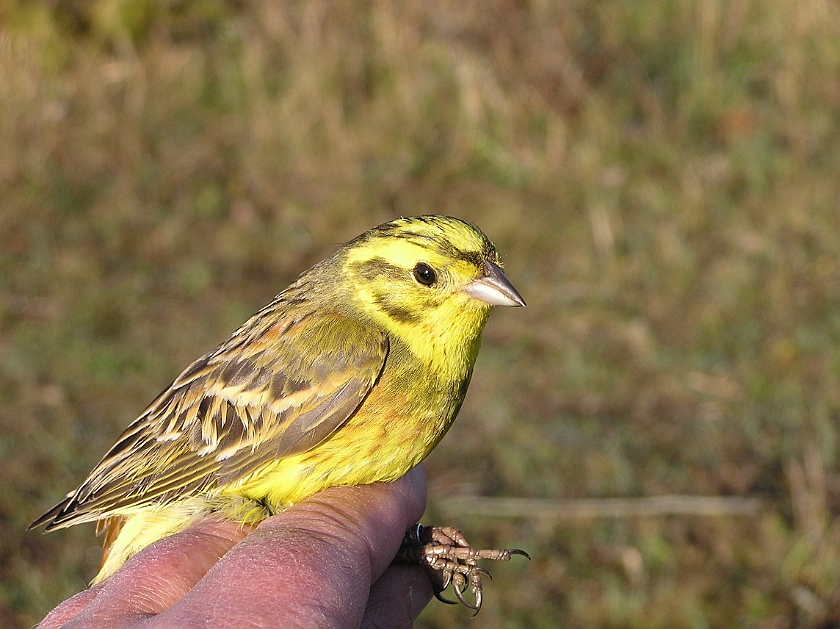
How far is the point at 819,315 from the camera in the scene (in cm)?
641

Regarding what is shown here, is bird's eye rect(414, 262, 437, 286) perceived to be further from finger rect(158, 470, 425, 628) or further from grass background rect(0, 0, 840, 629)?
grass background rect(0, 0, 840, 629)

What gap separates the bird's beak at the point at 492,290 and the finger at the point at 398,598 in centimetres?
83

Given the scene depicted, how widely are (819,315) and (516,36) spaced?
310 cm

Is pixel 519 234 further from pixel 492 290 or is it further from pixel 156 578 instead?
pixel 156 578

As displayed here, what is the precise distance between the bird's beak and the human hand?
0.56 metres

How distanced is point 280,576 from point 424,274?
1.05m

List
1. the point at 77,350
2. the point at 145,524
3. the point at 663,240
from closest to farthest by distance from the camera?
the point at 145,524, the point at 77,350, the point at 663,240

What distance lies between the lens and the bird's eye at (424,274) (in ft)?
10.3

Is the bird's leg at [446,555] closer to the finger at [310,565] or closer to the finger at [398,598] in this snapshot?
the finger at [398,598]

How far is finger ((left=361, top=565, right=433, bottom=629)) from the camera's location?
294cm

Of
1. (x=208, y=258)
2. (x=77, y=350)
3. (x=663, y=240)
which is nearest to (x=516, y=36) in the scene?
(x=663, y=240)

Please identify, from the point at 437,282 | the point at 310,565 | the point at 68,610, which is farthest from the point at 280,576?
the point at 437,282

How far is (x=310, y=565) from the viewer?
2500 millimetres

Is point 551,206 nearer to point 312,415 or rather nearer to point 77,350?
point 77,350
